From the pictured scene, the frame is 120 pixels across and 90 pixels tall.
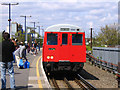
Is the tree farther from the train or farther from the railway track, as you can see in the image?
the railway track

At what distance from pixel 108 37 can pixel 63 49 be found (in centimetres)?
3442

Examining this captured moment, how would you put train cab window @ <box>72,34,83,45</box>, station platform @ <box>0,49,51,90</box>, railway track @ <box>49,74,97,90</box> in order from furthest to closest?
train cab window @ <box>72,34,83,45</box>
railway track @ <box>49,74,97,90</box>
station platform @ <box>0,49,51,90</box>

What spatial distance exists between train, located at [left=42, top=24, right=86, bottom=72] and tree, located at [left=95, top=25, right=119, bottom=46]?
1221 inches

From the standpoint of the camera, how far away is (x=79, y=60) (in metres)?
14.2

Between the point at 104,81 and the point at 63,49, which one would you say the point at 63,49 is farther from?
the point at 104,81

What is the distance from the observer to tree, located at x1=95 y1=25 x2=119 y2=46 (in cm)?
4543

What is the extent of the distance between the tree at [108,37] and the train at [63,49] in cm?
3102

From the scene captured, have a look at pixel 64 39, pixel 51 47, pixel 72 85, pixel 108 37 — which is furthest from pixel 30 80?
pixel 108 37

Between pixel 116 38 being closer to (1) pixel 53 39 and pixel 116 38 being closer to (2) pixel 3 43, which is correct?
(1) pixel 53 39

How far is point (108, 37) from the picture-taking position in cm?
4741

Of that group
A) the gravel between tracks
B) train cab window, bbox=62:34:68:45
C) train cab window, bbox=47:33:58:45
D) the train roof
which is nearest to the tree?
the gravel between tracks

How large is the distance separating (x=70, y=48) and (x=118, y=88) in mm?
3396

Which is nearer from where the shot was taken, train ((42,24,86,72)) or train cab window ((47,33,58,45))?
train ((42,24,86,72))

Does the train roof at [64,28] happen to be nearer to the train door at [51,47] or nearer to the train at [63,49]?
the train at [63,49]
